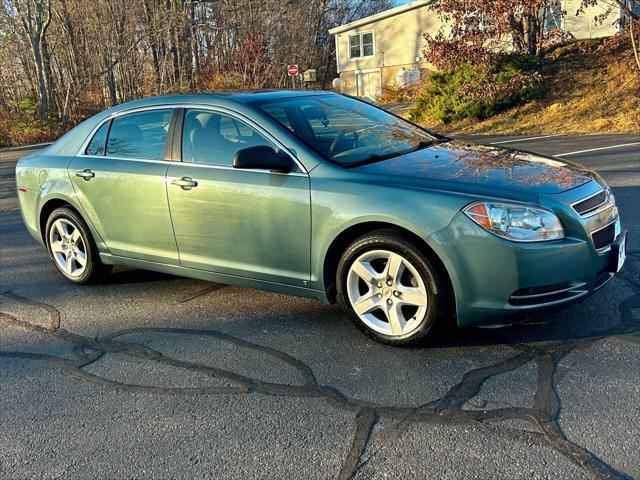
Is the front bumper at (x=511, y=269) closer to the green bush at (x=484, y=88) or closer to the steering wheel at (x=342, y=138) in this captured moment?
the steering wheel at (x=342, y=138)

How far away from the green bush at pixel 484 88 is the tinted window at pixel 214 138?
14.8 metres

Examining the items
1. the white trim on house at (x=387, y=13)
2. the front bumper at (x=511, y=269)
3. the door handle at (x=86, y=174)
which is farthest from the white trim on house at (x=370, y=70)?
the front bumper at (x=511, y=269)

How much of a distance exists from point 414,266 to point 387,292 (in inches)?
10.6

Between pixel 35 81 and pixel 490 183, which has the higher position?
pixel 35 81

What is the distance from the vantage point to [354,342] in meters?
3.90

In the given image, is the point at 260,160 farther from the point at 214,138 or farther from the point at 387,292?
the point at 387,292

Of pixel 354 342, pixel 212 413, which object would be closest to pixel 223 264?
pixel 354 342

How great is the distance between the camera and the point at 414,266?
359 centimetres

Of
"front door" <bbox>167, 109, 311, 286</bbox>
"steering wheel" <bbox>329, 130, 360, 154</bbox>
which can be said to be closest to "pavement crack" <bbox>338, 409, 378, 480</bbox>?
"front door" <bbox>167, 109, 311, 286</bbox>

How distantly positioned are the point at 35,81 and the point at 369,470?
97.9 ft

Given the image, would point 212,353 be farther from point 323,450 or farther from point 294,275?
point 323,450

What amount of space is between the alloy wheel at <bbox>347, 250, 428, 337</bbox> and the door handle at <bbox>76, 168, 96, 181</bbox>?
2.54m

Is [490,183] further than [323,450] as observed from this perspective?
Yes

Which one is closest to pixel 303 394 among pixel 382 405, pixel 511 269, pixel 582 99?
pixel 382 405
